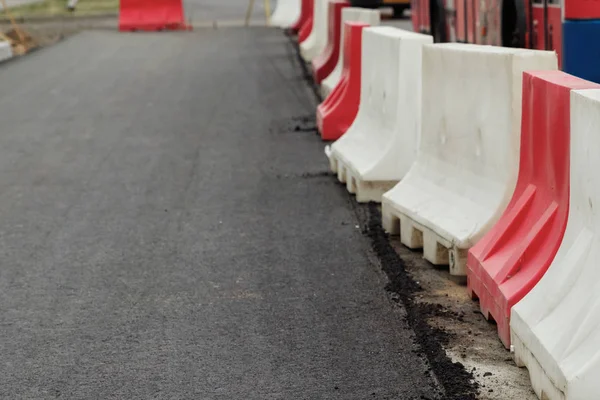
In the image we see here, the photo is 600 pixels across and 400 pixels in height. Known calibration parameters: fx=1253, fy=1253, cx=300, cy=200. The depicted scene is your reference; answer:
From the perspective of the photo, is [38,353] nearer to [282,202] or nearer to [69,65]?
[282,202]

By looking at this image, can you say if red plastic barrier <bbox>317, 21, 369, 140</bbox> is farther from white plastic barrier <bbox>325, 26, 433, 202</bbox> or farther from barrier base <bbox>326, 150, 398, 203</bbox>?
barrier base <bbox>326, 150, 398, 203</bbox>

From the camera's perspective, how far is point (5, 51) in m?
24.8

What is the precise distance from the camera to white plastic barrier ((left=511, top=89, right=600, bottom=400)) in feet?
15.0

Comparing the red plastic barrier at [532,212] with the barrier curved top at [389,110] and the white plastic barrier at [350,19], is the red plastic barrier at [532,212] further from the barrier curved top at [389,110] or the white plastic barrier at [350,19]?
the white plastic barrier at [350,19]

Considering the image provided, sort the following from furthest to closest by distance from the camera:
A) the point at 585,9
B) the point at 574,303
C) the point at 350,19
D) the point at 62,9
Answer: the point at 62,9 < the point at 350,19 < the point at 585,9 < the point at 574,303

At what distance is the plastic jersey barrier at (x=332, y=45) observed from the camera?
16422 mm

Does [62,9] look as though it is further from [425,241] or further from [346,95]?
[425,241]

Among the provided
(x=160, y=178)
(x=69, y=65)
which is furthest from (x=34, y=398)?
(x=69, y=65)

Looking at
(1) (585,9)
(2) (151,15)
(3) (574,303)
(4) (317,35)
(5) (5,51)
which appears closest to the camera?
(3) (574,303)

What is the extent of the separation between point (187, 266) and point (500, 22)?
647cm

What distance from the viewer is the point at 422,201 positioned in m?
7.86

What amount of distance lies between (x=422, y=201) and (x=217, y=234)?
60.4 inches

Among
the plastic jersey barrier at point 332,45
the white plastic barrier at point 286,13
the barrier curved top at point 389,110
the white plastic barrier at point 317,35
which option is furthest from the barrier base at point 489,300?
the white plastic barrier at point 286,13

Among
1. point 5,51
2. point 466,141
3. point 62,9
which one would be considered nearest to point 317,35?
point 5,51
